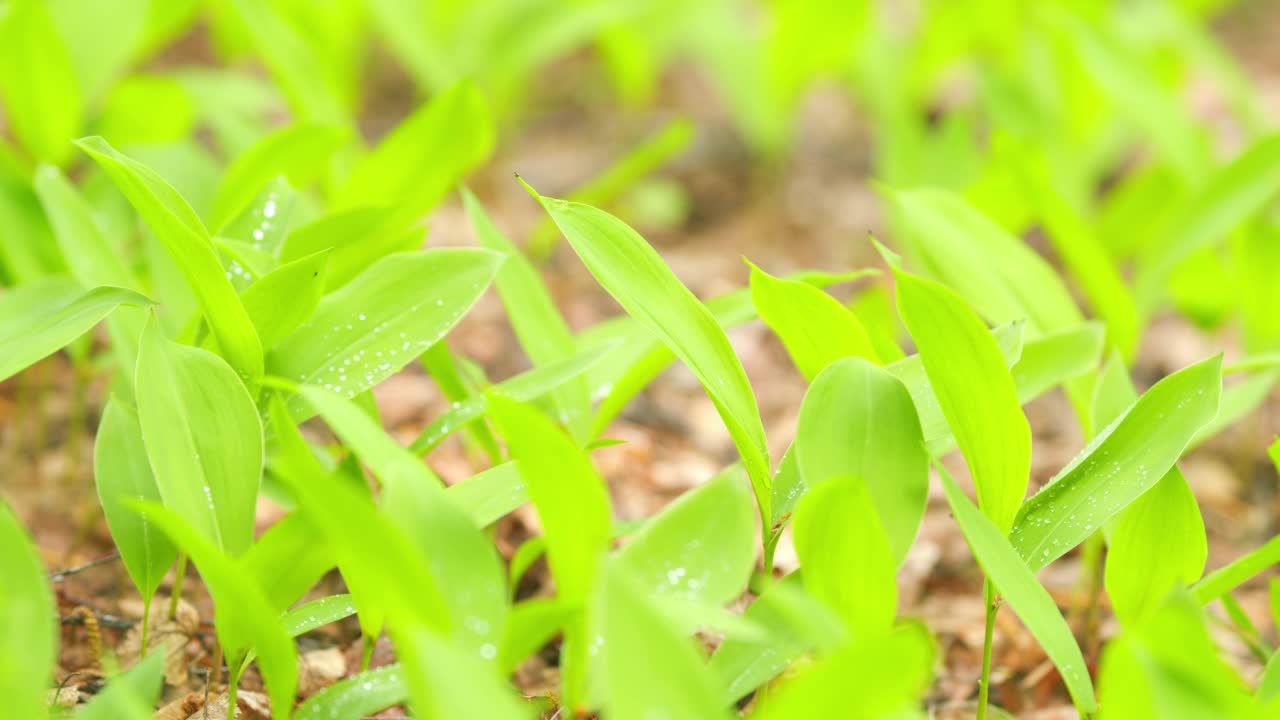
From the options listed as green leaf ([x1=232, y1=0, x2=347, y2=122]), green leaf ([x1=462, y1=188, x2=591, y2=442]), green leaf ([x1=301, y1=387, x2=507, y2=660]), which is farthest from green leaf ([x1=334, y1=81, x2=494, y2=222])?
green leaf ([x1=301, y1=387, x2=507, y2=660])

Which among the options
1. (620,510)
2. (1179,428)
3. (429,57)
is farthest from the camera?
(429,57)

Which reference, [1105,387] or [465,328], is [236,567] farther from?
[465,328]

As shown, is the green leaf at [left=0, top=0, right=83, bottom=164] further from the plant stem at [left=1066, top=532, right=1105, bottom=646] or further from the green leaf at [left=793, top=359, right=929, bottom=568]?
the plant stem at [left=1066, top=532, right=1105, bottom=646]

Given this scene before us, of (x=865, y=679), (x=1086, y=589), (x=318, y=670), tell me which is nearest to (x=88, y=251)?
(x=318, y=670)

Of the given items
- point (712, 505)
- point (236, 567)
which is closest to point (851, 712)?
point (712, 505)

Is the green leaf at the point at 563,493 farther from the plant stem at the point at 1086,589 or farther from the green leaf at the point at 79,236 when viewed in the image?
the plant stem at the point at 1086,589

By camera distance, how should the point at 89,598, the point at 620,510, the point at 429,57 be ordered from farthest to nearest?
the point at 429,57
the point at 620,510
the point at 89,598

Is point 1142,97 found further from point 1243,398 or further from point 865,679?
point 865,679
